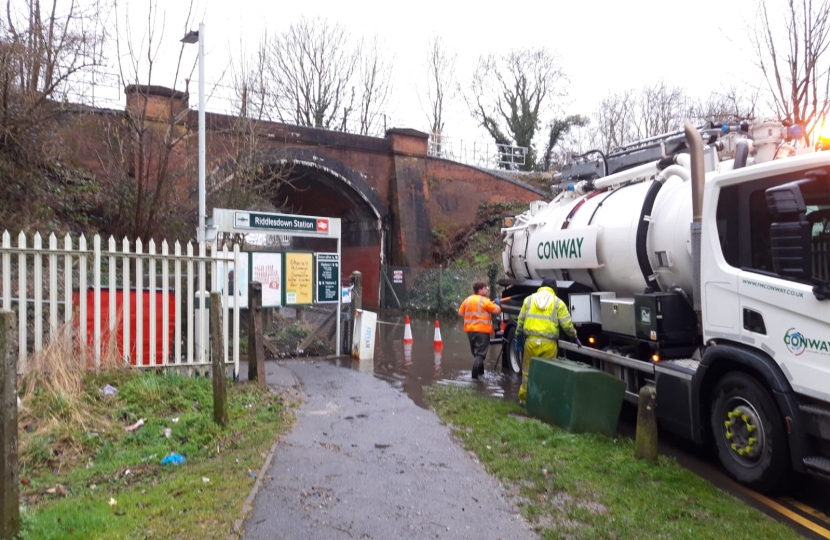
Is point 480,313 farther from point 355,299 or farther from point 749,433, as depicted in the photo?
point 749,433

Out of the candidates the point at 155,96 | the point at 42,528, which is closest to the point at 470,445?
the point at 42,528

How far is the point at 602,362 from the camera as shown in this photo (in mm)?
8141

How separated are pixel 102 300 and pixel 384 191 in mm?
19426

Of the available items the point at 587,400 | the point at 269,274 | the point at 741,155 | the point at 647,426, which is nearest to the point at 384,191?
the point at 269,274

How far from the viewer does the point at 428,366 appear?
12.0 metres

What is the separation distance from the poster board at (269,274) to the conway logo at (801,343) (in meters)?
7.87

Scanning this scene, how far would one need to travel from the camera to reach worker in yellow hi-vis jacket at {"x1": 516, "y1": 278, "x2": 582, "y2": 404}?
800 cm

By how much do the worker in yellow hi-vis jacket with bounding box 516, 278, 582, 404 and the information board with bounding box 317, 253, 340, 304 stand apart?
4498 millimetres

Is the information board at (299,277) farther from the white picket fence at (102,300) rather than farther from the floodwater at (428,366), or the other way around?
the white picket fence at (102,300)

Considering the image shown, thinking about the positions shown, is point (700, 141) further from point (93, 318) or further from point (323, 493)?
point (93, 318)

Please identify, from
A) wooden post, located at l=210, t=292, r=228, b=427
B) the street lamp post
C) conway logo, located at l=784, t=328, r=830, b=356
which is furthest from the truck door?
the street lamp post

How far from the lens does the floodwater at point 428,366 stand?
392 inches

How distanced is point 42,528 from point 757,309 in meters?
5.43

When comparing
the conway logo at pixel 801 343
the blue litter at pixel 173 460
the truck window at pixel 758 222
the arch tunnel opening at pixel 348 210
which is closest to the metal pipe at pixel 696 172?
the truck window at pixel 758 222
